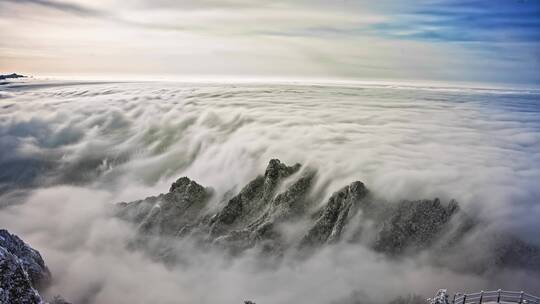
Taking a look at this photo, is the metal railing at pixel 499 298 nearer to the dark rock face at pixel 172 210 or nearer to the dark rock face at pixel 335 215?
the dark rock face at pixel 335 215

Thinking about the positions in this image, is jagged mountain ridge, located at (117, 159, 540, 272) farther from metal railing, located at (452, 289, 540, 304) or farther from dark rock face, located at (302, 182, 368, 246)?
metal railing, located at (452, 289, 540, 304)

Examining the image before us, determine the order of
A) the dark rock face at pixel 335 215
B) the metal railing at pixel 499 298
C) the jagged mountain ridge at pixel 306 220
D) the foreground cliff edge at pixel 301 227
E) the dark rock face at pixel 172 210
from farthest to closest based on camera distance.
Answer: the dark rock face at pixel 172 210 → the dark rock face at pixel 335 215 → the jagged mountain ridge at pixel 306 220 → the foreground cliff edge at pixel 301 227 → the metal railing at pixel 499 298

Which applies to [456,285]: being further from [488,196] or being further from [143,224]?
[143,224]

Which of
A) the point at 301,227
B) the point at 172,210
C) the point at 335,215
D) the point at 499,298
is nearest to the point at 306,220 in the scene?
the point at 301,227

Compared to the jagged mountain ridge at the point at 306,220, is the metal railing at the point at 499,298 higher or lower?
higher

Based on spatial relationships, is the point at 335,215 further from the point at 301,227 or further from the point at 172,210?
the point at 172,210

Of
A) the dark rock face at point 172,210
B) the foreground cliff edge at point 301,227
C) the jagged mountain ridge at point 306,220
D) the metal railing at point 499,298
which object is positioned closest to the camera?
the metal railing at point 499,298

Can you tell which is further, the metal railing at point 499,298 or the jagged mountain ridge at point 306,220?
the jagged mountain ridge at point 306,220

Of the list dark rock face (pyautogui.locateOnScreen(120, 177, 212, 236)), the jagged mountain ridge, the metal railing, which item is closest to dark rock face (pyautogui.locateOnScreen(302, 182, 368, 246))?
the jagged mountain ridge

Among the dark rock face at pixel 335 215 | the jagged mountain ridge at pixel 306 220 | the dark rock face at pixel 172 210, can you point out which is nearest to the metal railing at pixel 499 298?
the jagged mountain ridge at pixel 306 220
